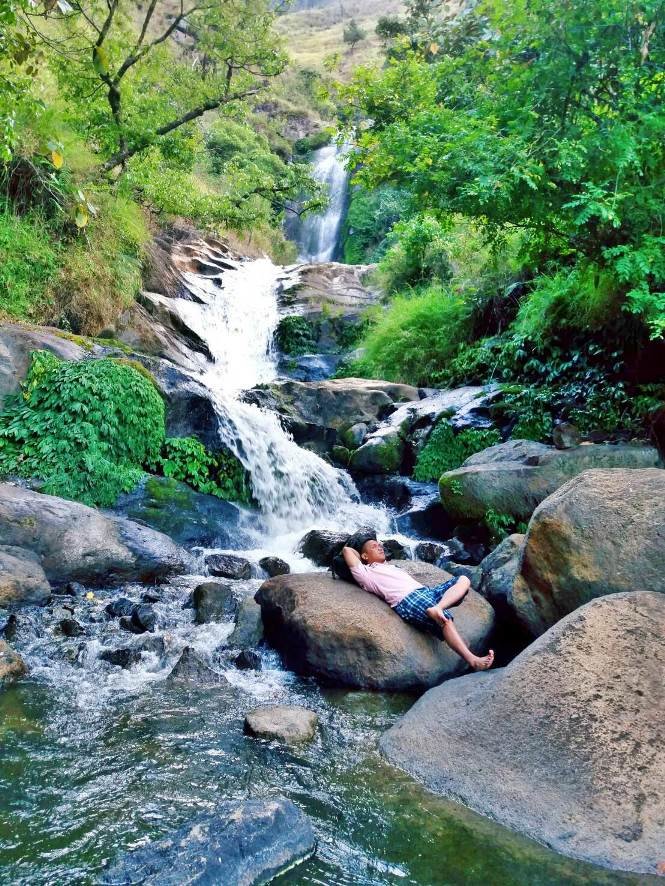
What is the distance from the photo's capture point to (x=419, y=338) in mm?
15016

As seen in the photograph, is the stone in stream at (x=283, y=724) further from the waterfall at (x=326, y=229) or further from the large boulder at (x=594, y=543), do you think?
the waterfall at (x=326, y=229)

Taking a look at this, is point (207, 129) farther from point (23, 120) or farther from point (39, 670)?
point (39, 670)

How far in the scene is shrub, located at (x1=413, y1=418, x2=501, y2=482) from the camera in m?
11.2

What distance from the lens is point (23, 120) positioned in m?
10.3

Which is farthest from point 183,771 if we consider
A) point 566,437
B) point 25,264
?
point 25,264

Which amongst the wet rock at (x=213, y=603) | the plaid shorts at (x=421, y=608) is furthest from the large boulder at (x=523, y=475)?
the wet rock at (x=213, y=603)

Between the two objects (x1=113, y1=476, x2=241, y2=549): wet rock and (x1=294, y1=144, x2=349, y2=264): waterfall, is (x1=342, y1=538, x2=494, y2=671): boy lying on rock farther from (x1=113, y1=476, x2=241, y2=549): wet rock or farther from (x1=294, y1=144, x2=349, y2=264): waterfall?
(x1=294, y1=144, x2=349, y2=264): waterfall

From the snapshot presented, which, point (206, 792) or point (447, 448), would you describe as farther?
point (447, 448)

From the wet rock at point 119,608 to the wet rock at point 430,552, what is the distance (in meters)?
4.18

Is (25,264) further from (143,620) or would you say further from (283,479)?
(143,620)

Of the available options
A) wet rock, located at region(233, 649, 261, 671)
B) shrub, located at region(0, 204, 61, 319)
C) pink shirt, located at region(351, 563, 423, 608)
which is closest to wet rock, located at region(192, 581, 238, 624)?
wet rock, located at region(233, 649, 261, 671)

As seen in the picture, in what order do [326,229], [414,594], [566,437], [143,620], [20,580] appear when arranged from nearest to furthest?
[414,594]
[143,620]
[20,580]
[566,437]
[326,229]

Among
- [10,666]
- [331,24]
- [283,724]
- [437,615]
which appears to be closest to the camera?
[283,724]

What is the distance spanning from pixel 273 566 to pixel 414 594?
2917 millimetres
